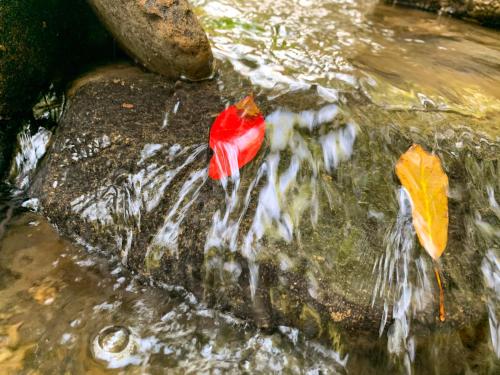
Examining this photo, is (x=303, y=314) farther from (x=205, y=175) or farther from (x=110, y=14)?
(x=110, y=14)

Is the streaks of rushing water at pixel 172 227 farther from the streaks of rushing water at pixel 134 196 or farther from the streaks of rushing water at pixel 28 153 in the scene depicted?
the streaks of rushing water at pixel 28 153

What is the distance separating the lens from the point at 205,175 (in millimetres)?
2275

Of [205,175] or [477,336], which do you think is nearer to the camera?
[477,336]

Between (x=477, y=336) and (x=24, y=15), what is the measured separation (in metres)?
3.09

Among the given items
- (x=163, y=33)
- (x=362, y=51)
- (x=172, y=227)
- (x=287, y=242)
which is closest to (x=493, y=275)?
(x=287, y=242)

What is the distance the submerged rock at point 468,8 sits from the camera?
12.8ft

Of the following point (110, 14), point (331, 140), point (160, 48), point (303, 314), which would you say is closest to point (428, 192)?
point (331, 140)

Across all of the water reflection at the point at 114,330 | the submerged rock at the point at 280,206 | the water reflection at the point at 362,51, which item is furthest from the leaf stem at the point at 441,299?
the water reflection at the point at 362,51

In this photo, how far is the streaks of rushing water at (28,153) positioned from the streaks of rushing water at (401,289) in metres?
2.25

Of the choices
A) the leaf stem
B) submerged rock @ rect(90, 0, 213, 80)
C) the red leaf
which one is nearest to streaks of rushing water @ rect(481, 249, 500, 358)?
the leaf stem

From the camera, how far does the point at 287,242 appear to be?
2021 mm

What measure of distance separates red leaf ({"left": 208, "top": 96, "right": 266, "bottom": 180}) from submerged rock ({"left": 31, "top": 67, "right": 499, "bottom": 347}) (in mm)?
61

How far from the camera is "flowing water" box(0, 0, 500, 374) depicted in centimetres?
189

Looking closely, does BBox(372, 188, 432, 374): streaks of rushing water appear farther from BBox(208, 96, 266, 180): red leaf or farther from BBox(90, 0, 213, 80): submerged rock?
BBox(90, 0, 213, 80): submerged rock
